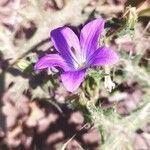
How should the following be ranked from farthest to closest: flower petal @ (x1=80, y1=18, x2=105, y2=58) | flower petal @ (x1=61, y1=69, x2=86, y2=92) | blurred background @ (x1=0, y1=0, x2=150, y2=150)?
1. blurred background @ (x1=0, y1=0, x2=150, y2=150)
2. flower petal @ (x1=80, y1=18, x2=105, y2=58)
3. flower petal @ (x1=61, y1=69, x2=86, y2=92)

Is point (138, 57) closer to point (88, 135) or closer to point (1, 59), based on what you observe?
point (88, 135)

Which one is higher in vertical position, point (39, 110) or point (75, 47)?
point (75, 47)

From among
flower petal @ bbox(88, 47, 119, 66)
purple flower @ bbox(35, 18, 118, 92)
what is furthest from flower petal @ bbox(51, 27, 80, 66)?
flower petal @ bbox(88, 47, 119, 66)

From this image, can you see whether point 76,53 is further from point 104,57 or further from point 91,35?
point 104,57

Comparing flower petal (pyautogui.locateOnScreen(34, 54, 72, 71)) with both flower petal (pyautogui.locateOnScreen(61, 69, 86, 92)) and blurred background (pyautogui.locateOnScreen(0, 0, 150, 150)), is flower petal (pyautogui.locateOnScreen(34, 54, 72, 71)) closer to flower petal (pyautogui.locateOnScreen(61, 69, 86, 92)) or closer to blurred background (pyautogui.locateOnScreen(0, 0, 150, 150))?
flower petal (pyautogui.locateOnScreen(61, 69, 86, 92))

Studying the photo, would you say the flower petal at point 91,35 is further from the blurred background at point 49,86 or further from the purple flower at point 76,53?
the blurred background at point 49,86

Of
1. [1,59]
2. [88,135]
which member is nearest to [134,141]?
[88,135]
